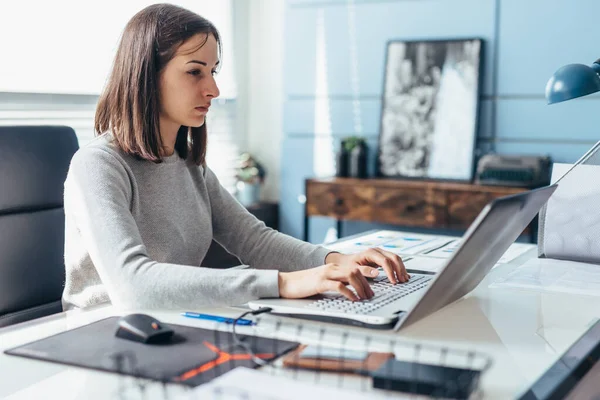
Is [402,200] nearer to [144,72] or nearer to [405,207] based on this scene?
[405,207]

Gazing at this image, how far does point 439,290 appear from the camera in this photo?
1207mm

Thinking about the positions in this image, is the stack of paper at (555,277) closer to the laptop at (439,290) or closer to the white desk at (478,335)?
the white desk at (478,335)

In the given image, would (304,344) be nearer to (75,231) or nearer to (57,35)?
(75,231)

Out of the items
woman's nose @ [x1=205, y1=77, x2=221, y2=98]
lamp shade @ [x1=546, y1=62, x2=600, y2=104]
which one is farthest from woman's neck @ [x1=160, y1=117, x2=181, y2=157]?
lamp shade @ [x1=546, y1=62, x2=600, y2=104]

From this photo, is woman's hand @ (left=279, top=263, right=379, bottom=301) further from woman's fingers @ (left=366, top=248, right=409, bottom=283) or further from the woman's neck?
the woman's neck

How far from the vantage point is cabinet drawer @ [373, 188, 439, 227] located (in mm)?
3719

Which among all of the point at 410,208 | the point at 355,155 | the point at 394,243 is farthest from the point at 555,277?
the point at 355,155

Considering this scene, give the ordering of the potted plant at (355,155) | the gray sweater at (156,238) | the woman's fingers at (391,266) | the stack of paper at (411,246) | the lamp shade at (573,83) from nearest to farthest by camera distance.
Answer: the gray sweater at (156,238) < the woman's fingers at (391,266) < the lamp shade at (573,83) < the stack of paper at (411,246) < the potted plant at (355,155)

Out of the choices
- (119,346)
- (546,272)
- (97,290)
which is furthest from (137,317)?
(546,272)

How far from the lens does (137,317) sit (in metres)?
1.15

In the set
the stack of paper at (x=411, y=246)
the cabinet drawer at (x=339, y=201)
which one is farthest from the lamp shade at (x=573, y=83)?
the cabinet drawer at (x=339, y=201)

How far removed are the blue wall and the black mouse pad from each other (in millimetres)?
2921

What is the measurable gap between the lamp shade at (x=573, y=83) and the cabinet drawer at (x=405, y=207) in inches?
82.2

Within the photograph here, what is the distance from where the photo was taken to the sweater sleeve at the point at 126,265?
1.32 metres
